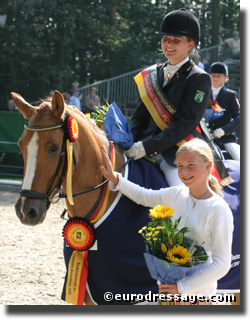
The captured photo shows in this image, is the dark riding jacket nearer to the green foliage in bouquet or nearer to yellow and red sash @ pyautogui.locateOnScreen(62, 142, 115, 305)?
yellow and red sash @ pyautogui.locateOnScreen(62, 142, 115, 305)

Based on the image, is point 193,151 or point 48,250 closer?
point 193,151

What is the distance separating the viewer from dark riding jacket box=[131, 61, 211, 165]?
3.77 m

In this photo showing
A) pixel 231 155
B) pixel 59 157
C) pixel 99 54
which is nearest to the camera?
pixel 59 157

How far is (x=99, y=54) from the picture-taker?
21484mm

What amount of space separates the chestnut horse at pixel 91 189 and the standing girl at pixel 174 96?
0.87 feet

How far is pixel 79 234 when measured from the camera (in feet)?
11.4

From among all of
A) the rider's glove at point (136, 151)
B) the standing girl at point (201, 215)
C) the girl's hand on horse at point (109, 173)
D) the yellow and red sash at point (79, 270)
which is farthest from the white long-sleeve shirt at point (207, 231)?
the rider's glove at point (136, 151)

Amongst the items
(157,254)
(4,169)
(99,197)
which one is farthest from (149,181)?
(4,169)

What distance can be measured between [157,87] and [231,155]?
191 centimetres

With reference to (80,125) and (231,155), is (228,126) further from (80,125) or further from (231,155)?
(80,125)

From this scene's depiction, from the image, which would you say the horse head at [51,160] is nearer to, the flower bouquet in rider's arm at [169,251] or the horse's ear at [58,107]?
the horse's ear at [58,107]

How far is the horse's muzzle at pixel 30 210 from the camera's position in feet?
10.4

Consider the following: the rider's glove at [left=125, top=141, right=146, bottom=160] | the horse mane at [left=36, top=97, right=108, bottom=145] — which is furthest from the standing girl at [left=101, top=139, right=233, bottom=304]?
the horse mane at [left=36, top=97, right=108, bottom=145]

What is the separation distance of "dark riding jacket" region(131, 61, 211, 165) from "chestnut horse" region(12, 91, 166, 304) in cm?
28
